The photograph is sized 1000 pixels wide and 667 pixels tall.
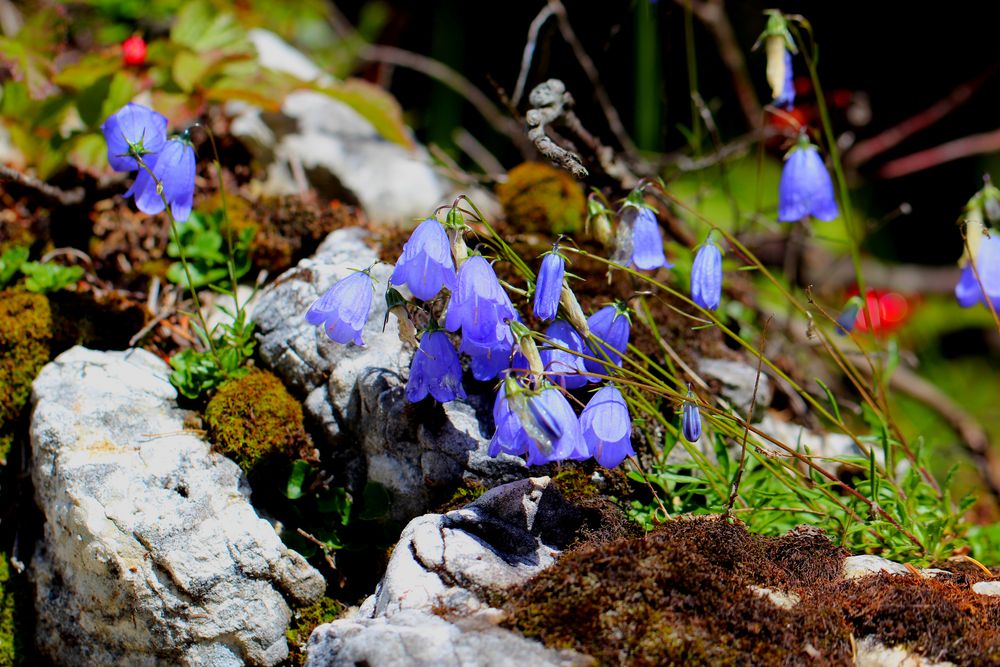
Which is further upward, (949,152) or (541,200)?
(949,152)

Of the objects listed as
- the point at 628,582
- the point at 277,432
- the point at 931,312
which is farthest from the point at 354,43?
the point at 628,582

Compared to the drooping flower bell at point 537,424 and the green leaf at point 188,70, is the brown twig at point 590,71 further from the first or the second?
the drooping flower bell at point 537,424

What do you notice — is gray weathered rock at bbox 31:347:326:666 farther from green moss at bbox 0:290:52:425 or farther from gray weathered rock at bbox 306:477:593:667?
gray weathered rock at bbox 306:477:593:667

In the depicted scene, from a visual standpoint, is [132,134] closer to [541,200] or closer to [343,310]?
[343,310]

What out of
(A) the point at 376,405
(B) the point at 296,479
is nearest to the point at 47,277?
(B) the point at 296,479

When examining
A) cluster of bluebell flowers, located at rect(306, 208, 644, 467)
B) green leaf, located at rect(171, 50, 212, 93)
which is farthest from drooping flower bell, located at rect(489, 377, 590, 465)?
green leaf, located at rect(171, 50, 212, 93)
